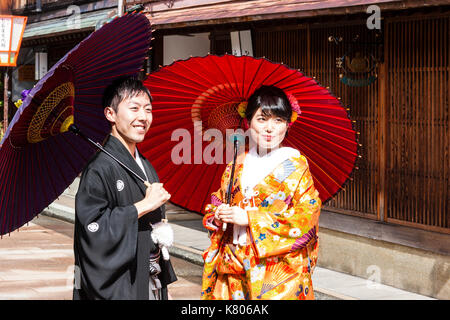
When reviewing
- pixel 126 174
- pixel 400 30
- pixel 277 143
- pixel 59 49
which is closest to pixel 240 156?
pixel 277 143

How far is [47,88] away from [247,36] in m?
8.04

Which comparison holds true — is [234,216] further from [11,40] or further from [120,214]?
[11,40]

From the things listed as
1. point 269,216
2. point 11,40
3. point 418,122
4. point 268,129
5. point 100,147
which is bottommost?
point 269,216

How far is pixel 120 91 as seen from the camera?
422 cm

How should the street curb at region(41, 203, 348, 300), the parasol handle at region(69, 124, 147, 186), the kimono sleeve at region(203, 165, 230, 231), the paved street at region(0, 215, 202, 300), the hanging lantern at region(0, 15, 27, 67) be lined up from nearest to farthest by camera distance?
the parasol handle at region(69, 124, 147, 186), the kimono sleeve at region(203, 165, 230, 231), the street curb at region(41, 203, 348, 300), the paved street at region(0, 215, 202, 300), the hanging lantern at region(0, 15, 27, 67)

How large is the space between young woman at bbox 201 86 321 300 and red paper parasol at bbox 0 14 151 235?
0.86m

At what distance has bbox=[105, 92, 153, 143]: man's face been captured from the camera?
417 centimetres

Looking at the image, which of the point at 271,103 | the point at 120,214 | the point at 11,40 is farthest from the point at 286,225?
the point at 11,40

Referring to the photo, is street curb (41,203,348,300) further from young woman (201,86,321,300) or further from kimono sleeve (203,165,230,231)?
young woman (201,86,321,300)

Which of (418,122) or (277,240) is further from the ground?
(418,122)

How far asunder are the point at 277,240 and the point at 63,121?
1.45 metres

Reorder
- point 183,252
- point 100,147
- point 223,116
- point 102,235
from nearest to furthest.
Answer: point 102,235
point 100,147
point 223,116
point 183,252

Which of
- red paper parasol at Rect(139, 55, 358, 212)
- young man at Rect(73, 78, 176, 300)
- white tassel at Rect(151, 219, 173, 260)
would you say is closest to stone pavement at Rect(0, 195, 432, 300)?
red paper parasol at Rect(139, 55, 358, 212)

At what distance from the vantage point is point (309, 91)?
4727mm
